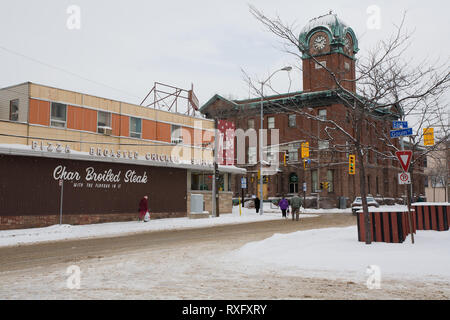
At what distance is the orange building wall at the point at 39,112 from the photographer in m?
23.8

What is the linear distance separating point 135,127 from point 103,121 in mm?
2615

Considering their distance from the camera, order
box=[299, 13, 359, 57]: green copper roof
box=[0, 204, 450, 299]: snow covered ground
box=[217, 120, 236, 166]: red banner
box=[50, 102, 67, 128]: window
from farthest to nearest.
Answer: box=[299, 13, 359, 57]: green copper roof → box=[217, 120, 236, 166]: red banner → box=[50, 102, 67, 128]: window → box=[0, 204, 450, 299]: snow covered ground

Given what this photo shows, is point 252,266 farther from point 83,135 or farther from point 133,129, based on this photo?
point 133,129

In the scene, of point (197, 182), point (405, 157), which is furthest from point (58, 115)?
point (405, 157)

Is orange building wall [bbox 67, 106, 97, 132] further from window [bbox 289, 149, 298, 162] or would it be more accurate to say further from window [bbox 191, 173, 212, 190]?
window [bbox 289, 149, 298, 162]

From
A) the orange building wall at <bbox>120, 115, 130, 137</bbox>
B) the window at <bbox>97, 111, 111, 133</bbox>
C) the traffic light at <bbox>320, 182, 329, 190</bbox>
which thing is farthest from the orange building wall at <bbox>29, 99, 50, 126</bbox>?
the traffic light at <bbox>320, 182, 329, 190</bbox>

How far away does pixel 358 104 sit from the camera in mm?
14094

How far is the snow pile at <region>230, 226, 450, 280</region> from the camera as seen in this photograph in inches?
361

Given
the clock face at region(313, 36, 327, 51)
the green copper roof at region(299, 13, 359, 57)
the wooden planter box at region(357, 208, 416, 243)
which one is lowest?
the wooden planter box at region(357, 208, 416, 243)

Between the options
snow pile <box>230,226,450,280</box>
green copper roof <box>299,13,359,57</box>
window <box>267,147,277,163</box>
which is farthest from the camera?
window <box>267,147,277,163</box>

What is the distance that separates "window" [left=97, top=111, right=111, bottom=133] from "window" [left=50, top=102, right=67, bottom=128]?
241cm

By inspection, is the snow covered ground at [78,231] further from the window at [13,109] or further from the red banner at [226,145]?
the red banner at [226,145]
